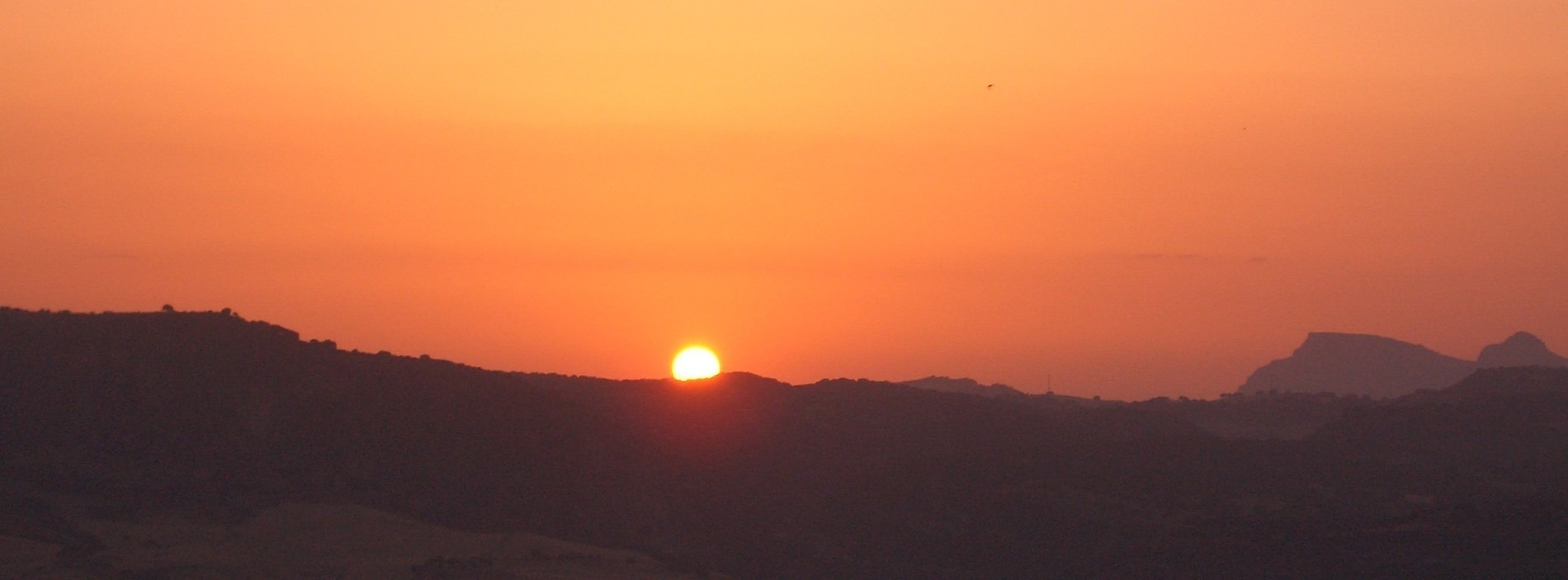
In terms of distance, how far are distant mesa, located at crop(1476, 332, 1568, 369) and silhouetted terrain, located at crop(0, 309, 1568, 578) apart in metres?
85.9

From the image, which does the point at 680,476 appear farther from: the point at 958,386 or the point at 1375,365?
the point at 1375,365

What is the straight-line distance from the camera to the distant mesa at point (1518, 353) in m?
128

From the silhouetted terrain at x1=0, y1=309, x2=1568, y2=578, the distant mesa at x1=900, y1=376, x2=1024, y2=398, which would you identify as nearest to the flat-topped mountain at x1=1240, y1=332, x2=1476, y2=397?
the distant mesa at x1=900, y1=376, x2=1024, y2=398

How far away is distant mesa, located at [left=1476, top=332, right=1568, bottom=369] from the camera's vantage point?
127750 mm

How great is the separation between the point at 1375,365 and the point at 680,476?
10805 cm

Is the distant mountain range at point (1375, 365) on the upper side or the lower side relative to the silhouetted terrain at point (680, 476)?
upper

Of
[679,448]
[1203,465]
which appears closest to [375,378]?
[679,448]

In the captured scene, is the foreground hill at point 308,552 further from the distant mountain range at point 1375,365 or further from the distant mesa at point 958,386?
the distant mountain range at point 1375,365

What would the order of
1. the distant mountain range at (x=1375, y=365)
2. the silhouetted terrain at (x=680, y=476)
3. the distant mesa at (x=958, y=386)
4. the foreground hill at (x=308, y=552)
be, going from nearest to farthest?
1. the foreground hill at (x=308, y=552)
2. the silhouetted terrain at (x=680, y=476)
3. the distant mesa at (x=958, y=386)
4. the distant mountain range at (x=1375, y=365)

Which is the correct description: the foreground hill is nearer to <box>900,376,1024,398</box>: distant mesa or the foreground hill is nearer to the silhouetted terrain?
the silhouetted terrain

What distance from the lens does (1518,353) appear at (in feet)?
429

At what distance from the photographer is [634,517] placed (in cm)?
3800

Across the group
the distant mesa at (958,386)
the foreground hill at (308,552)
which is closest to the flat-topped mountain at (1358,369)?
the distant mesa at (958,386)

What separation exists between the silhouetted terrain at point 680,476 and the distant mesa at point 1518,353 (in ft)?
282
